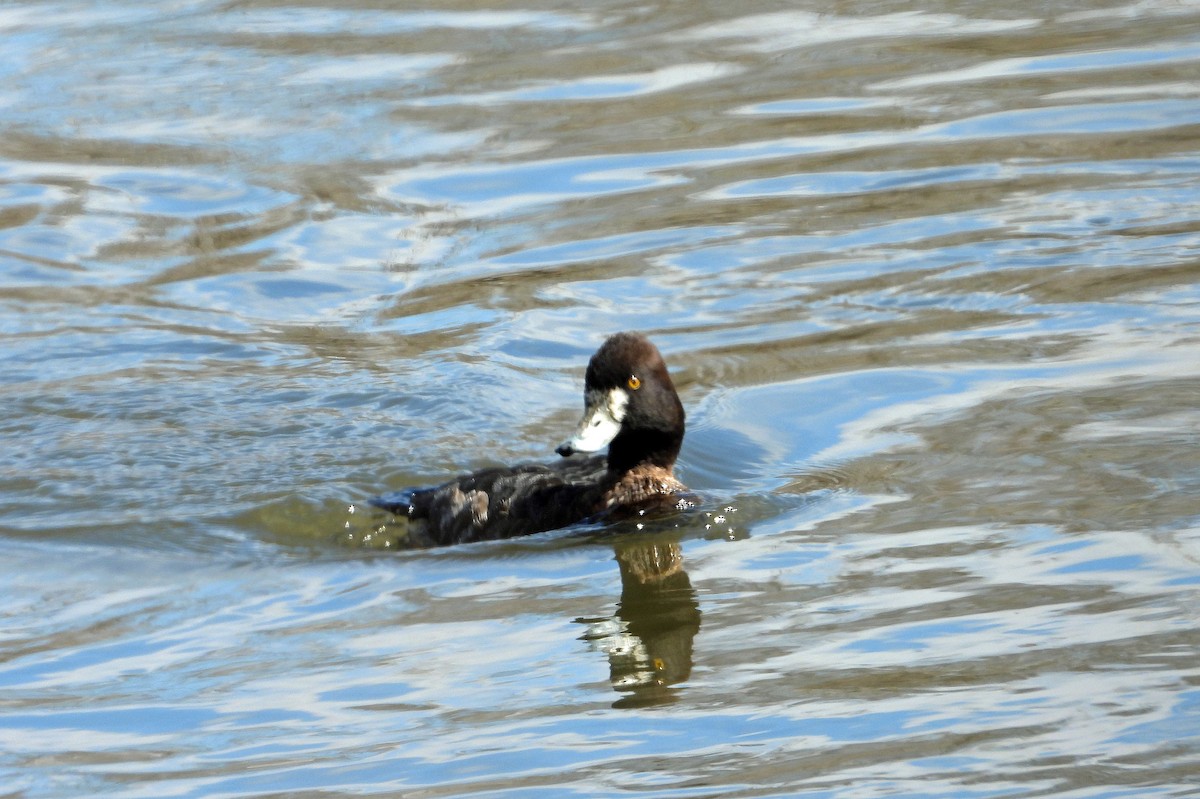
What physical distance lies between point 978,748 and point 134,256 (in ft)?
33.3

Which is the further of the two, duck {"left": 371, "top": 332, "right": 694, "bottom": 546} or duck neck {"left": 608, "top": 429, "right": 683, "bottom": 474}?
duck neck {"left": 608, "top": 429, "right": 683, "bottom": 474}

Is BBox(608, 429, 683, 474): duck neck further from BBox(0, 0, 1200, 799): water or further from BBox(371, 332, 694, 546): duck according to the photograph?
BBox(0, 0, 1200, 799): water

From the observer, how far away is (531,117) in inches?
651

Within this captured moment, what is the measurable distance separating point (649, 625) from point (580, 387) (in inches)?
163

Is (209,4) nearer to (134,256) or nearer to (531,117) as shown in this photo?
(531,117)

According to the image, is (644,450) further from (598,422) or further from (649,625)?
(649,625)

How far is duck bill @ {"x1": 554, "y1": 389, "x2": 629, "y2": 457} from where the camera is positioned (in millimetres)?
8648

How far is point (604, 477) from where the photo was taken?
9.05 meters

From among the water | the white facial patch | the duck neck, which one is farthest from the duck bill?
the water

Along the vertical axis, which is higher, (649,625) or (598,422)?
(598,422)

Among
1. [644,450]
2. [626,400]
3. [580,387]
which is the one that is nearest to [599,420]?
[626,400]

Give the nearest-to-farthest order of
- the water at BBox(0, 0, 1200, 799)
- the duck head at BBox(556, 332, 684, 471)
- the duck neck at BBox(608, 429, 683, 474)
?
the water at BBox(0, 0, 1200, 799)
the duck head at BBox(556, 332, 684, 471)
the duck neck at BBox(608, 429, 683, 474)

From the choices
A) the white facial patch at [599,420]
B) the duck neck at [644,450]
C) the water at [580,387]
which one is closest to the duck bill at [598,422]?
the white facial patch at [599,420]

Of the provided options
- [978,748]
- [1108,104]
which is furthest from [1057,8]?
[978,748]
